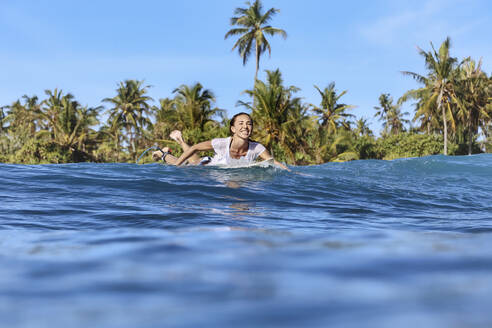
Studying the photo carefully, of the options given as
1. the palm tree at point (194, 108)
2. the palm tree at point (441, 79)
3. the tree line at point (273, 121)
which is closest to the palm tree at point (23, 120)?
the tree line at point (273, 121)

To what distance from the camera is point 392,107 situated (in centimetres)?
5484

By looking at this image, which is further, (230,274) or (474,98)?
(474,98)

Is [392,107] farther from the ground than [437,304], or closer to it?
farther from the ground

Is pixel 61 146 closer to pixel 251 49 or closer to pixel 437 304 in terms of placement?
pixel 251 49

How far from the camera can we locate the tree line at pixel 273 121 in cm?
2494

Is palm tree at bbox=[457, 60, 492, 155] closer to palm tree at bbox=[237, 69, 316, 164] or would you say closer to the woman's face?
palm tree at bbox=[237, 69, 316, 164]

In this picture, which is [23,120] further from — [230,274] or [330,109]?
[230,274]

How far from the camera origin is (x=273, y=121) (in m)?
24.0

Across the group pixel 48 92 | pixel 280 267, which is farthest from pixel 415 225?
pixel 48 92

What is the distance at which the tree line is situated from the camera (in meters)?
24.9

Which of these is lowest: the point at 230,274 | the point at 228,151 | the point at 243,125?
the point at 230,274

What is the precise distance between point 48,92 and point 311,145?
2692cm

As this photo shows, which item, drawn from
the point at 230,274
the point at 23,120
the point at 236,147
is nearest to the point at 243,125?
the point at 236,147

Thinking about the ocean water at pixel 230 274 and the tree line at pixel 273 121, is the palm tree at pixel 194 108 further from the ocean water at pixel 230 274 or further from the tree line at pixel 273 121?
the ocean water at pixel 230 274
